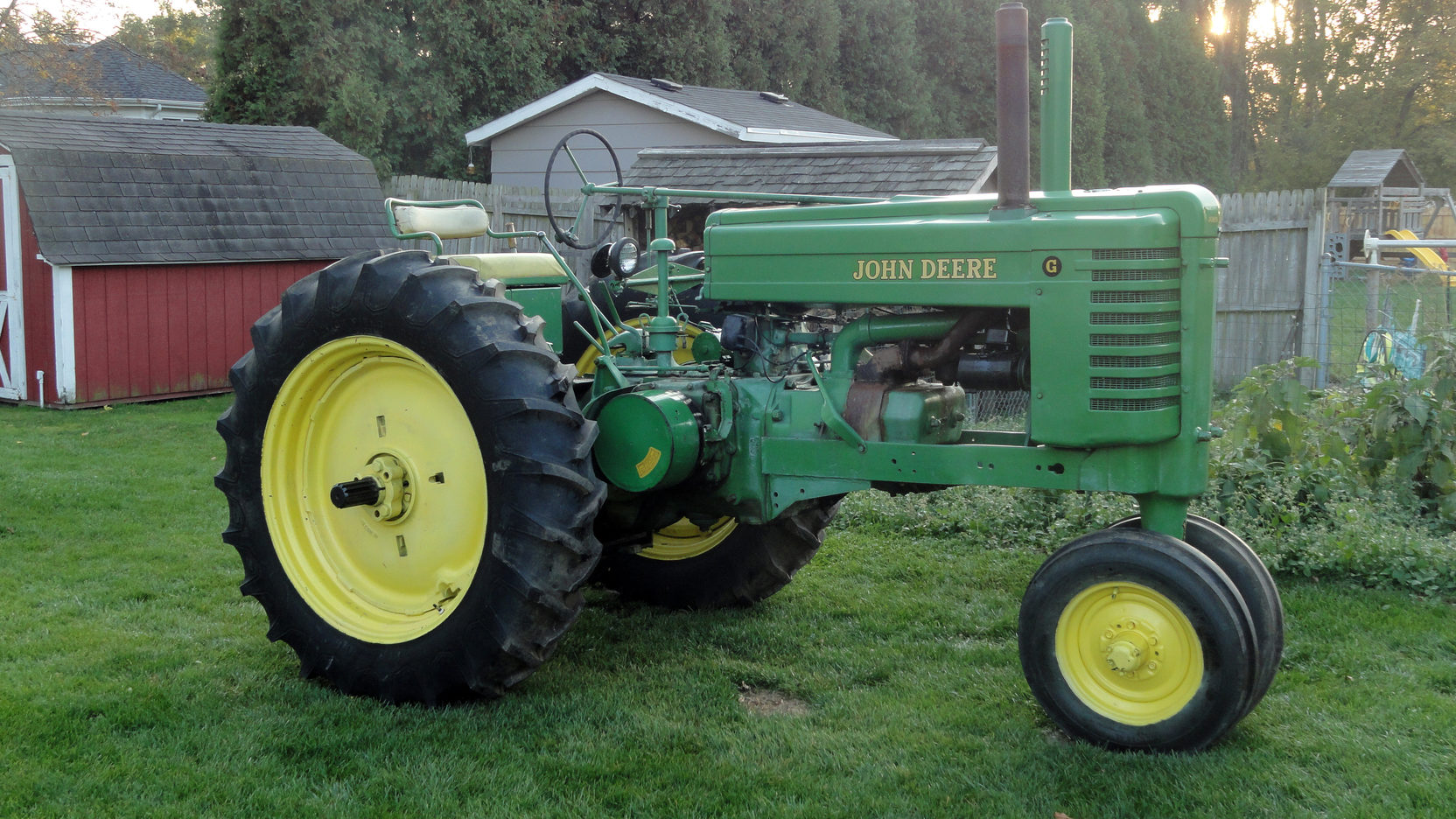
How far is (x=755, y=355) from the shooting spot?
4.26m

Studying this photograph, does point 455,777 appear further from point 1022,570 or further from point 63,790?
point 1022,570

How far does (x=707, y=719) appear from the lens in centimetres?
385

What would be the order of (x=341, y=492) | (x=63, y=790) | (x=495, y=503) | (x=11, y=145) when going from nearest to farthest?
(x=63, y=790) < (x=495, y=503) < (x=341, y=492) < (x=11, y=145)

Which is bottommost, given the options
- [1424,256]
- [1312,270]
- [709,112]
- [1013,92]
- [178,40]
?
[1312,270]

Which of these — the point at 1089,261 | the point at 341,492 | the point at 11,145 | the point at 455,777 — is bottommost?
the point at 455,777

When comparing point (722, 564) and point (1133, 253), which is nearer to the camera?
point (1133, 253)

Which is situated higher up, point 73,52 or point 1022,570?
point 73,52

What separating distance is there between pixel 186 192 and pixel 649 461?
823 cm

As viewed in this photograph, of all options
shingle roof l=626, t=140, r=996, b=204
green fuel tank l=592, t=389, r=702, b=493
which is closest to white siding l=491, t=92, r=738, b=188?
shingle roof l=626, t=140, r=996, b=204

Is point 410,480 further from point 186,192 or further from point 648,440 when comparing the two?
point 186,192

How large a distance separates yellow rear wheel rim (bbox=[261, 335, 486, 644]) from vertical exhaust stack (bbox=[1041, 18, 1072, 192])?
6.28 feet

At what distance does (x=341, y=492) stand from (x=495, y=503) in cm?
59

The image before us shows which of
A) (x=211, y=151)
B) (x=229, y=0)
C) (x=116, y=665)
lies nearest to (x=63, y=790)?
(x=116, y=665)

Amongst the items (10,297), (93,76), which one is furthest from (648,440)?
(93,76)
